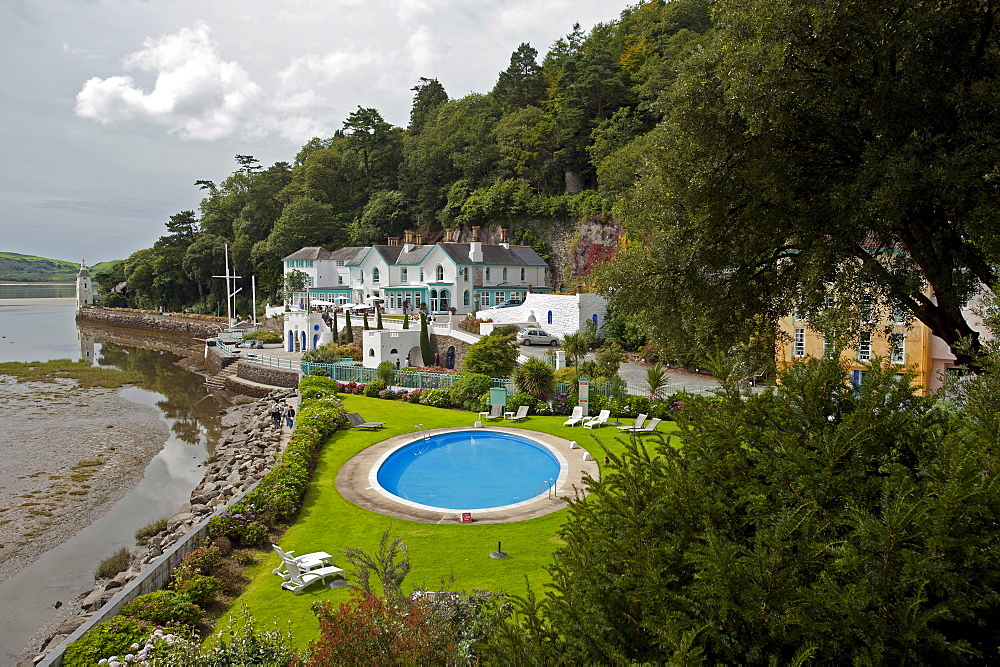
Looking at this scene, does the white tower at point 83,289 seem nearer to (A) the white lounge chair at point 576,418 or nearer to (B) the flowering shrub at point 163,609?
(A) the white lounge chair at point 576,418

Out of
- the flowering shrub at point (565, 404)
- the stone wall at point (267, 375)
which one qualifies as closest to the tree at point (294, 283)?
the stone wall at point (267, 375)

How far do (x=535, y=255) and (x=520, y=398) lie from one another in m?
31.6

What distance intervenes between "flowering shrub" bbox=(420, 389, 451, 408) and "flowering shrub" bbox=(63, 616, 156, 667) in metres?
18.4

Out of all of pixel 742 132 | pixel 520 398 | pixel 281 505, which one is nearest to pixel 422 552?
pixel 281 505

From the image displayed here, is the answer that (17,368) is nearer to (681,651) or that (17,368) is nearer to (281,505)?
(281,505)

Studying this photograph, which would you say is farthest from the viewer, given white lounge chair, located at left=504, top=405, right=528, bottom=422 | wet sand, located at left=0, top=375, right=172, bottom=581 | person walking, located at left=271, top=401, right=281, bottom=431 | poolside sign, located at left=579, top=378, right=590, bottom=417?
person walking, located at left=271, top=401, right=281, bottom=431

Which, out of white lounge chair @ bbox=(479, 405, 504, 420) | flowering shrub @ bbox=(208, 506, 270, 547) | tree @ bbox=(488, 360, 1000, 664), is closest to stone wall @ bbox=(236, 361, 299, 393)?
white lounge chair @ bbox=(479, 405, 504, 420)

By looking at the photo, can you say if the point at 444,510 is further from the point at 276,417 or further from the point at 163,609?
the point at 276,417

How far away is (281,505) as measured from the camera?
45.8 ft

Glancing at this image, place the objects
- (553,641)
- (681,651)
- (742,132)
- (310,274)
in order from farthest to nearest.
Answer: (310,274)
(742,132)
(553,641)
(681,651)

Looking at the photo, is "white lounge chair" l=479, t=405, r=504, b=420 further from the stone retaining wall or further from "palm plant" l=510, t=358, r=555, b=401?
the stone retaining wall

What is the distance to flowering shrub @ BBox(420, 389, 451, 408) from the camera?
2705cm

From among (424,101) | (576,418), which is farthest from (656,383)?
(424,101)

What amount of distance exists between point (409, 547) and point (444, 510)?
2.28 meters
